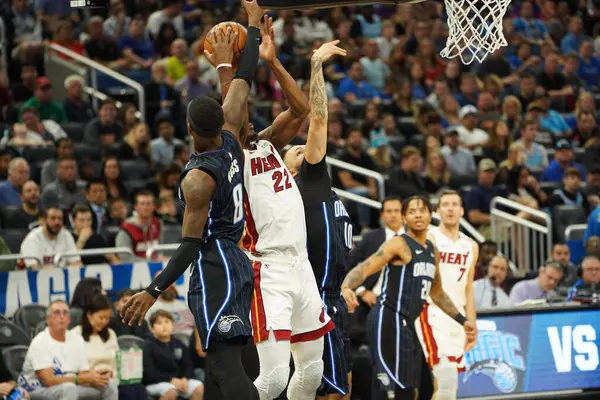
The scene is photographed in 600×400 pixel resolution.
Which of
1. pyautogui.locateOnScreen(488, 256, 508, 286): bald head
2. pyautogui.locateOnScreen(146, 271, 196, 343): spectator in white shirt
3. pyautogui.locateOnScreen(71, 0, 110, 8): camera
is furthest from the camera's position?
Result: pyautogui.locateOnScreen(488, 256, 508, 286): bald head

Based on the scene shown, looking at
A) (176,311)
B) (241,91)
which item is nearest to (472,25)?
(241,91)

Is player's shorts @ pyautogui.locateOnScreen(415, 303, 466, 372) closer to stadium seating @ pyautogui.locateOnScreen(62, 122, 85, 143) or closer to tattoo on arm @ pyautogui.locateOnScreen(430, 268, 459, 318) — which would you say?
tattoo on arm @ pyautogui.locateOnScreen(430, 268, 459, 318)

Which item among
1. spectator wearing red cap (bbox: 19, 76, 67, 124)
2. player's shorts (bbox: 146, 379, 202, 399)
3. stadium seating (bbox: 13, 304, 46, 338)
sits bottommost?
player's shorts (bbox: 146, 379, 202, 399)

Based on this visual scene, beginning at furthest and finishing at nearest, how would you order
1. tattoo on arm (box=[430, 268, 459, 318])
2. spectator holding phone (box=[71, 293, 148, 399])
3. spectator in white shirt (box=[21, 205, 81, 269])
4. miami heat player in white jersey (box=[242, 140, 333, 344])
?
1. spectator in white shirt (box=[21, 205, 81, 269])
2. spectator holding phone (box=[71, 293, 148, 399])
3. tattoo on arm (box=[430, 268, 459, 318])
4. miami heat player in white jersey (box=[242, 140, 333, 344])

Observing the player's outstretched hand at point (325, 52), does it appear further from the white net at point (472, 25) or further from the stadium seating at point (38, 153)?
the stadium seating at point (38, 153)

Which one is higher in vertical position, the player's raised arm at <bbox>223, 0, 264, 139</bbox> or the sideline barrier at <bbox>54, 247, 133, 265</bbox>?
the player's raised arm at <bbox>223, 0, 264, 139</bbox>

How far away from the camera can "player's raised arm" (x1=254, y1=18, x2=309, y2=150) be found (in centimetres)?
734

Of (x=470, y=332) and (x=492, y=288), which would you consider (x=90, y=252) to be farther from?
(x=492, y=288)

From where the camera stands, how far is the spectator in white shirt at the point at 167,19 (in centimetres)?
1873

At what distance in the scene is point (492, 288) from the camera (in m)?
12.5

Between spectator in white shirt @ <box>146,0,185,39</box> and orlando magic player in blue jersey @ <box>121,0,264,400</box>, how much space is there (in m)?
12.2

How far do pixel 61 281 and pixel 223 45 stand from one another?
485cm

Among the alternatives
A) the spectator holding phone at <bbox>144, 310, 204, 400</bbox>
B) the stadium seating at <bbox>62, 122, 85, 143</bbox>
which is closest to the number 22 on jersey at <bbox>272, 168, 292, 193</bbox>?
the spectator holding phone at <bbox>144, 310, 204, 400</bbox>

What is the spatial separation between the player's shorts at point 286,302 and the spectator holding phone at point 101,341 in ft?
10.7
